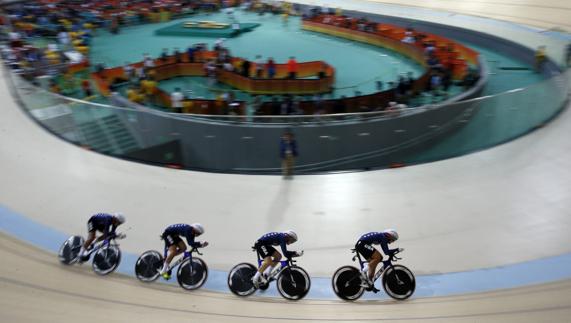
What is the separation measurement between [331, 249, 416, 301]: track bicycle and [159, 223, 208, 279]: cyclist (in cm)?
149

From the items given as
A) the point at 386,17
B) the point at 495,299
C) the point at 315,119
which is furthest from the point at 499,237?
the point at 386,17

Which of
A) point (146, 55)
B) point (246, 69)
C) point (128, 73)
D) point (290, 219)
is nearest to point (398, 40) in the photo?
point (246, 69)

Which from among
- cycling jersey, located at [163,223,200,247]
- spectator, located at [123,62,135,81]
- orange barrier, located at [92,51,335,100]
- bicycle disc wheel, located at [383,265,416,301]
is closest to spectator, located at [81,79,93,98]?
orange barrier, located at [92,51,335,100]

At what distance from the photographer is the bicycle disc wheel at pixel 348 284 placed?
16.2ft

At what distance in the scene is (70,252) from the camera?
18.9 feet

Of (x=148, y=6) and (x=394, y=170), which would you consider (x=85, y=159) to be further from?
(x=148, y=6)

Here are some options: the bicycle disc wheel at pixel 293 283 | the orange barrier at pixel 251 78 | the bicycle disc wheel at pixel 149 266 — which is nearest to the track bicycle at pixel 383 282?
the bicycle disc wheel at pixel 293 283

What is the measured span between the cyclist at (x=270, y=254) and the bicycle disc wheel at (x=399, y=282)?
36.4 inches

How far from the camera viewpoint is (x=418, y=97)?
13102 millimetres

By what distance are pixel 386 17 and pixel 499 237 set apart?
18.7 meters

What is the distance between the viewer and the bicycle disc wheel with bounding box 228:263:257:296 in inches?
202

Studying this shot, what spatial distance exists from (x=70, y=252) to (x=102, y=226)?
578mm

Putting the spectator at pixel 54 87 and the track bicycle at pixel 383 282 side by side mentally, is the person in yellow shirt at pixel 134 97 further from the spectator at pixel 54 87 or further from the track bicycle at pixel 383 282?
the track bicycle at pixel 383 282

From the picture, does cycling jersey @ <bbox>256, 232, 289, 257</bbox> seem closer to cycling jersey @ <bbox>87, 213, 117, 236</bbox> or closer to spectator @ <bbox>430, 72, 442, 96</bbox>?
cycling jersey @ <bbox>87, 213, 117, 236</bbox>
